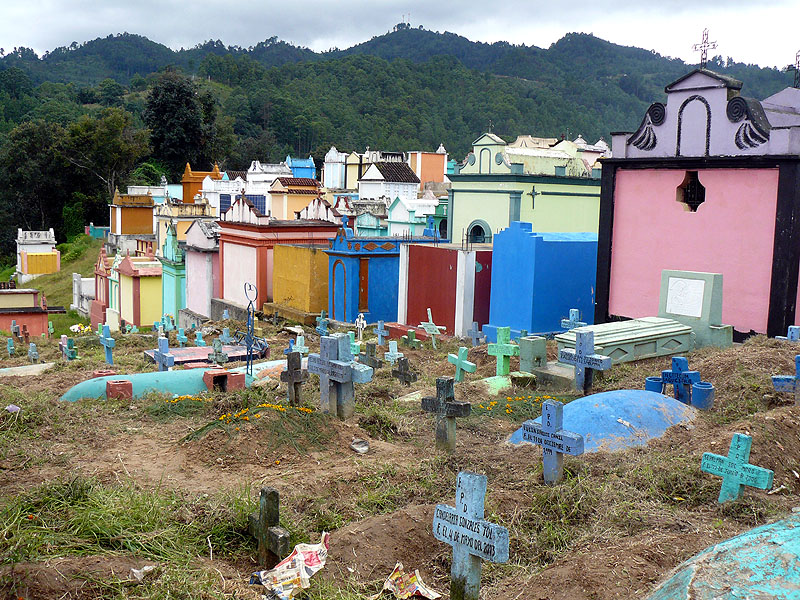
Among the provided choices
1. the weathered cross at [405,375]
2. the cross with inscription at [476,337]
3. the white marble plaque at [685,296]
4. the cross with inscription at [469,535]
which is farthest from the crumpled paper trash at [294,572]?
the cross with inscription at [476,337]

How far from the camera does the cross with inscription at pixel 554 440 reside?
21.0 ft

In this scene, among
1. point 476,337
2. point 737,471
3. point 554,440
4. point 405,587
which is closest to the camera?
point 405,587

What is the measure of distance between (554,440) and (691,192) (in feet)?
29.0

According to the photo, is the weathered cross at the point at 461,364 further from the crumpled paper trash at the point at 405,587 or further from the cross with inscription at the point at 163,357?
the crumpled paper trash at the point at 405,587

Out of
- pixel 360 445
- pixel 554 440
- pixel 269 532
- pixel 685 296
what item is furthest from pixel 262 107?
pixel 269 532

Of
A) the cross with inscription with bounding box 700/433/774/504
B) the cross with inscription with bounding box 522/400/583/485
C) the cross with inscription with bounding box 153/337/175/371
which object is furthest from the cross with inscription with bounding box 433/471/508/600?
the cross with inscription with bounding box 153/337/175/371

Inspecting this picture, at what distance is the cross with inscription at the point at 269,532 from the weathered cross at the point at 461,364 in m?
6.05

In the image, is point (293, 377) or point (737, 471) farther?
point (293, 377)

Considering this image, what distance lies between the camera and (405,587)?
4.91m

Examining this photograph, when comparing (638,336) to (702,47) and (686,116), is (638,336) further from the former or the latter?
(702,47)

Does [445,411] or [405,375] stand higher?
[445,411]

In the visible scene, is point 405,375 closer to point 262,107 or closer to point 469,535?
point 469,535

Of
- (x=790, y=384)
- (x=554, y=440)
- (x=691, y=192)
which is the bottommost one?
(x=554, y=440)

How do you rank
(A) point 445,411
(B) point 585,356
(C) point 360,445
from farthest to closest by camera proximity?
1. (B) point 585,356
2. (C) point 360,445
3. (A) point 445,411
